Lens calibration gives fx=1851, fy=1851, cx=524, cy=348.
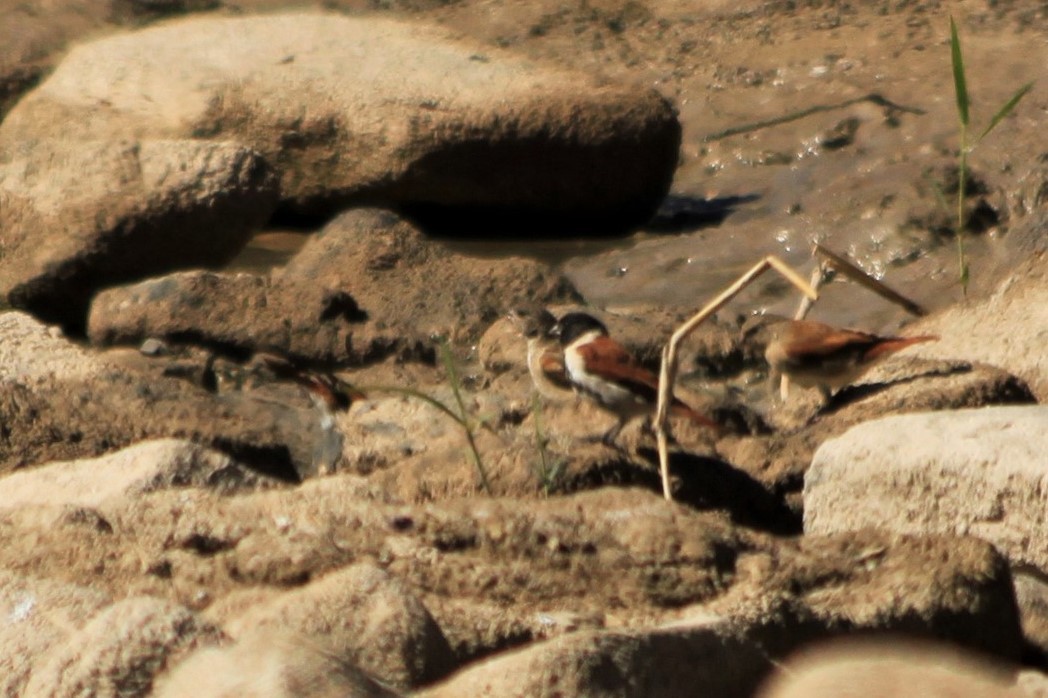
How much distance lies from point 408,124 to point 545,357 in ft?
14.4

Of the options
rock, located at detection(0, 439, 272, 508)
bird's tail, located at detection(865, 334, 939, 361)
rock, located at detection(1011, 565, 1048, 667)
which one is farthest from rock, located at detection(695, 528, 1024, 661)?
bird's tail, located at detection(865, 334, 939, 361)

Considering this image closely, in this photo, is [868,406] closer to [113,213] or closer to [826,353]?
[826,353]

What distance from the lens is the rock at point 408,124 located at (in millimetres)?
10844

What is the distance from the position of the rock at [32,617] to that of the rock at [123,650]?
0.05m

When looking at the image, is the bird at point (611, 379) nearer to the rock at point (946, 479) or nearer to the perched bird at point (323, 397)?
the perched bird at point (323, 397)

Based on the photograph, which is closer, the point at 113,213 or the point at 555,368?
the point at 555,368

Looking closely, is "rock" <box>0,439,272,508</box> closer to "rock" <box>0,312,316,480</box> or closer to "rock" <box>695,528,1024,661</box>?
"rock" <box>0,312,316,480</box>

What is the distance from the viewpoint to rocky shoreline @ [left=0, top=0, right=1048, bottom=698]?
3.21 metres

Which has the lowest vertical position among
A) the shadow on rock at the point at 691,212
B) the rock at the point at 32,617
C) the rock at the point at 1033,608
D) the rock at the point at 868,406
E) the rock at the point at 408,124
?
the shadow on rock at the point at 691,212

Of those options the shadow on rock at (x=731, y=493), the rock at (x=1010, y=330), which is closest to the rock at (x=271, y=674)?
the shadow on rock at (x=731, y=493)

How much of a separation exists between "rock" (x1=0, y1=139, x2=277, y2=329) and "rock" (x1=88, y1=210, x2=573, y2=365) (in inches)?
25.6

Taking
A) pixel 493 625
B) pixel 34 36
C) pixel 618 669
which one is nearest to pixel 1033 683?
pixel 618 669

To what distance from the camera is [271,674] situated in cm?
277

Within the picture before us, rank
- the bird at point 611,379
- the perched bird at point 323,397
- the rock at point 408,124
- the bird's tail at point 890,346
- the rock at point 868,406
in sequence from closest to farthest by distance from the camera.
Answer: the rock at point 868,406, the perched bird at point 323,397, the bird at point 611,379, the bird's tail at point 890,346, the rock at point 408,124
